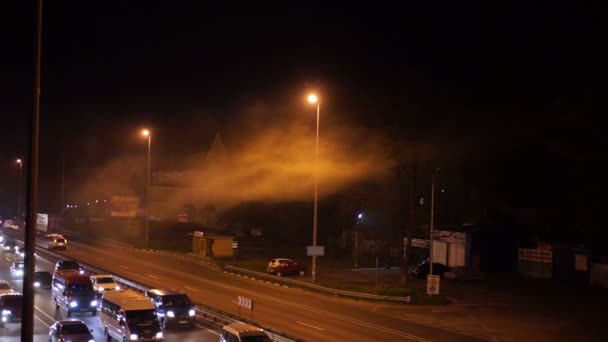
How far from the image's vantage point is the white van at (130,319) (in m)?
20.0

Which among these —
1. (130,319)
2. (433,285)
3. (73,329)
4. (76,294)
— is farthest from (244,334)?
(433,285)

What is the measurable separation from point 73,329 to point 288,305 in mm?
12473

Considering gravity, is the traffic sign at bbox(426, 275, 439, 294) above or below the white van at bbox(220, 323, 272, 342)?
below

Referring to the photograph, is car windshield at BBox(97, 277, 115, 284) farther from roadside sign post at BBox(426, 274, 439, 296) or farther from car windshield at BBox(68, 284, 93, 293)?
roadside sign post at BBox(426, 274, 439, 296)

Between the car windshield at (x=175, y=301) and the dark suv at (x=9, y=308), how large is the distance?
5457mm

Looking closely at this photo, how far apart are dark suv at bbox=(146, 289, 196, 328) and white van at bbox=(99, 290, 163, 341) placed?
4.99ft

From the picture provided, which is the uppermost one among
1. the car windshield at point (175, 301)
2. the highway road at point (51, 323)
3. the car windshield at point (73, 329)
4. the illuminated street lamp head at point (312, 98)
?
the illuminated street lamp head at point (312, 98)

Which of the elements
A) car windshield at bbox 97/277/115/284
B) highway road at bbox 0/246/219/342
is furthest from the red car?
highway road at bbox 0/246/219/342

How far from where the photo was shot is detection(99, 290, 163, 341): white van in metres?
20.0

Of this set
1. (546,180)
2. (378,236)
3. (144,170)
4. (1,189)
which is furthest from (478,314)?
(1,189)

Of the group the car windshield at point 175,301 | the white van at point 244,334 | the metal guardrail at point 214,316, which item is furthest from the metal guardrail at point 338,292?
the white van at point 244,334

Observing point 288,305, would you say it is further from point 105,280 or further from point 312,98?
point 312,98

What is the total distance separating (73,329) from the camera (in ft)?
64.2

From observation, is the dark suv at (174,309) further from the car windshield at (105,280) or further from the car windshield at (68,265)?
the car windshield at (68,265)
